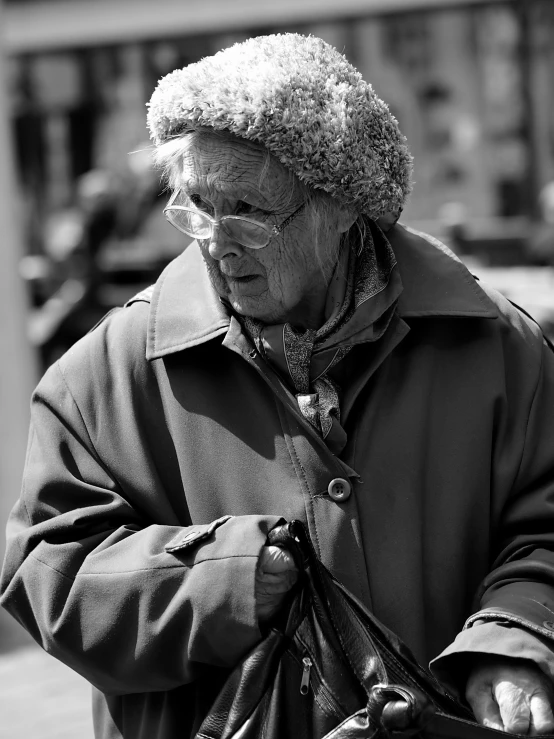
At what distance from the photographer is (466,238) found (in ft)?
30.5

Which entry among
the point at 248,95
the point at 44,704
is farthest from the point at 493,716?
the point at 44,704

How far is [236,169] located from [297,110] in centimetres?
13

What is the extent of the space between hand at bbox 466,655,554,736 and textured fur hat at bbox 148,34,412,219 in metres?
0.76

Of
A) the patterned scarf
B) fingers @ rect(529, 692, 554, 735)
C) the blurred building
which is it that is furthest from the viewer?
the blurred building

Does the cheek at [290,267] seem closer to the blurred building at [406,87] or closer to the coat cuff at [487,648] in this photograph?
the coat cuff at [487,648]

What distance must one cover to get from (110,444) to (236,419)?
21 cm

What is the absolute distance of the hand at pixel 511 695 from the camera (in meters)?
1.68

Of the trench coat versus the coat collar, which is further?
the coat collar

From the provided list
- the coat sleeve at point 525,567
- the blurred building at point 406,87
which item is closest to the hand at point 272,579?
the coat sleeve at point 525,567

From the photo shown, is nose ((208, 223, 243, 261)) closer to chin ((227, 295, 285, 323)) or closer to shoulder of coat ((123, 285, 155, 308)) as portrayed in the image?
chin ((227, 295, 285, 323))

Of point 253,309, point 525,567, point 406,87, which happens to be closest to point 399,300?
point 253,309

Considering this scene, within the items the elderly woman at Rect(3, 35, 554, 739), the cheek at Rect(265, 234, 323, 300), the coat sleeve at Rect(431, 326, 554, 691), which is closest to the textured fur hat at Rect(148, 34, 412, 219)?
the elderly woman at Rect(3, 35, 554, 739)

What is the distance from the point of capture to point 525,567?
1.80 meters

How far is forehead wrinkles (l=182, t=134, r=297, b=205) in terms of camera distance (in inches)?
71.0
